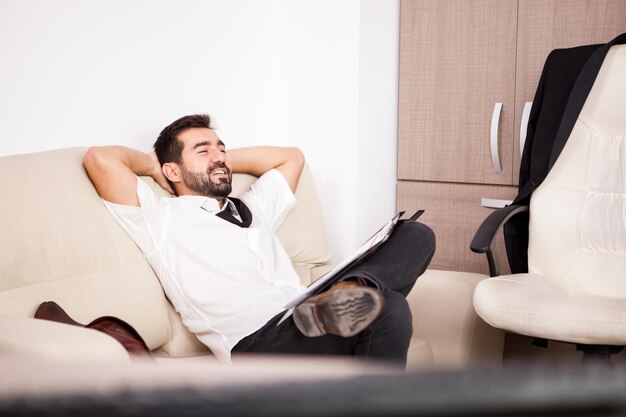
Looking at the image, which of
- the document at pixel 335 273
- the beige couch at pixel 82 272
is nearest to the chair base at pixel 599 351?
the beige couch at pixel 82 272

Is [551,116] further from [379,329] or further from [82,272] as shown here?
[82,272]

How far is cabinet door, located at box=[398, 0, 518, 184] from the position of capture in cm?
318

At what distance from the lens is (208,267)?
2.07 meters

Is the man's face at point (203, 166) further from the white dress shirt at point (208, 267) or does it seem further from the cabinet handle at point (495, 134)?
the cabinet handle at point (495, 134)

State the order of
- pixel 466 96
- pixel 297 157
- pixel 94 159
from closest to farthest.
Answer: pixel 94 159 → pixel 297 157 → pixel 466 96

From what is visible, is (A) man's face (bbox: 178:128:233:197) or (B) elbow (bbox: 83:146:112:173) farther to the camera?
(A) man's face (bbox: 178:128:233:197)

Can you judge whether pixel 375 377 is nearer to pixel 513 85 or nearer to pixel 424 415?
pixel 424 415

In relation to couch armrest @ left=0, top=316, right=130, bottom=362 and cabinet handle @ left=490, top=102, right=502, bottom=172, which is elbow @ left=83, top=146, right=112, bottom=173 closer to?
couch armrest @ left=0, top=316, right=130, bottom=362

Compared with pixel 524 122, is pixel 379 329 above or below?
below

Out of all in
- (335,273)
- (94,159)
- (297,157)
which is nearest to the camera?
(335,273)

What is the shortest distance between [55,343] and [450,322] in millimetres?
1391

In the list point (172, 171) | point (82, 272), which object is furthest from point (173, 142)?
point (82, 272)

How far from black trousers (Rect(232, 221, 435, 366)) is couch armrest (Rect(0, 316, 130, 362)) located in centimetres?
63

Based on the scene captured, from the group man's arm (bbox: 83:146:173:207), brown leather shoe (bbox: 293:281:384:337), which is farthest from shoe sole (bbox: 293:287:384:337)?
man's arm (bbox: 83:146:173:207)
